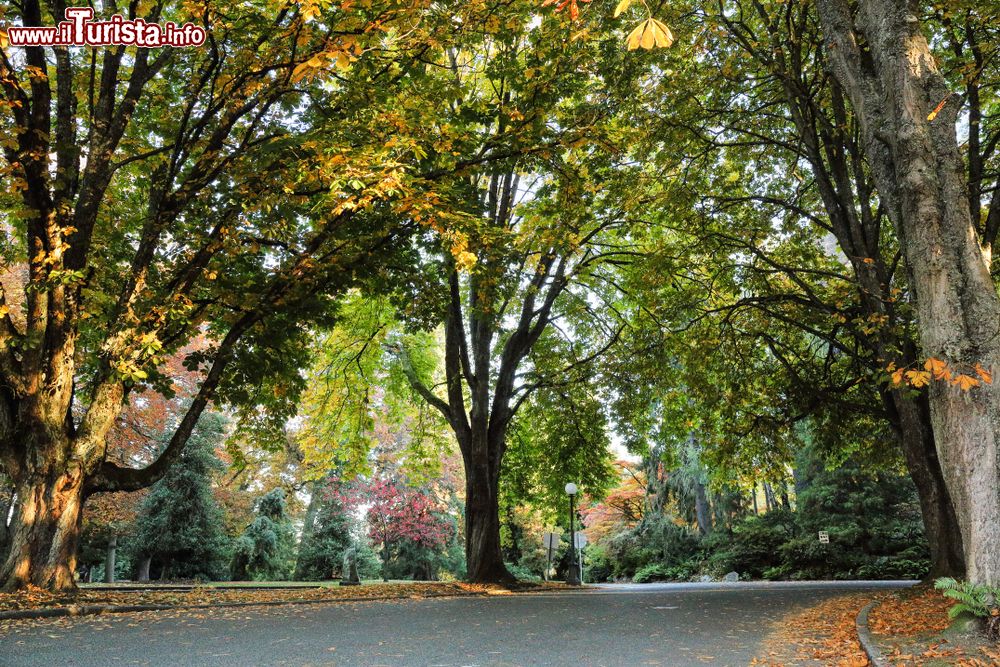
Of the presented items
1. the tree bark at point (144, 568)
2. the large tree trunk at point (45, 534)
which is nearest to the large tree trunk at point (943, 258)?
the large tree trunk at point (45, 534)

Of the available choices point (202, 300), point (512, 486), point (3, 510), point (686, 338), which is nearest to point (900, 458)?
point (686, 338)

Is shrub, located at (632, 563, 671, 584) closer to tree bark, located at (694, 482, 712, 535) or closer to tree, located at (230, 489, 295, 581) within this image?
tree bark, located at (694, 482, 712, 535)

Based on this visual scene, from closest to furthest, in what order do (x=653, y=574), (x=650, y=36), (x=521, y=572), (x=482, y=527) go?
(x=650, y=36), (x=482, y=527), (x=653, y=574), (x=521, y=572)

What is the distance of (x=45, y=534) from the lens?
28.9 ft

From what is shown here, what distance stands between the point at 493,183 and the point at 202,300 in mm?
7785

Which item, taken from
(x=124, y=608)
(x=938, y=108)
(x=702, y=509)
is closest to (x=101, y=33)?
(x=124, y=608)

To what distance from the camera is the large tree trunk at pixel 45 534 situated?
337 inches

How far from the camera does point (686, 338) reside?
48.8 ft

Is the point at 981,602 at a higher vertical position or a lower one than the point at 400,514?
higher

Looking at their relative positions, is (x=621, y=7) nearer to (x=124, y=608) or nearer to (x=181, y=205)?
(x=181, y=205)

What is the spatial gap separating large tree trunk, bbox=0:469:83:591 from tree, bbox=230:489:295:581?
15899 mm

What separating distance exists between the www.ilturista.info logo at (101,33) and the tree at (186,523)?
16.3 m

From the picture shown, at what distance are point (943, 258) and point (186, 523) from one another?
76.0 feet

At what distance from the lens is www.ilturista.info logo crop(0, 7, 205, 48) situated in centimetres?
870
